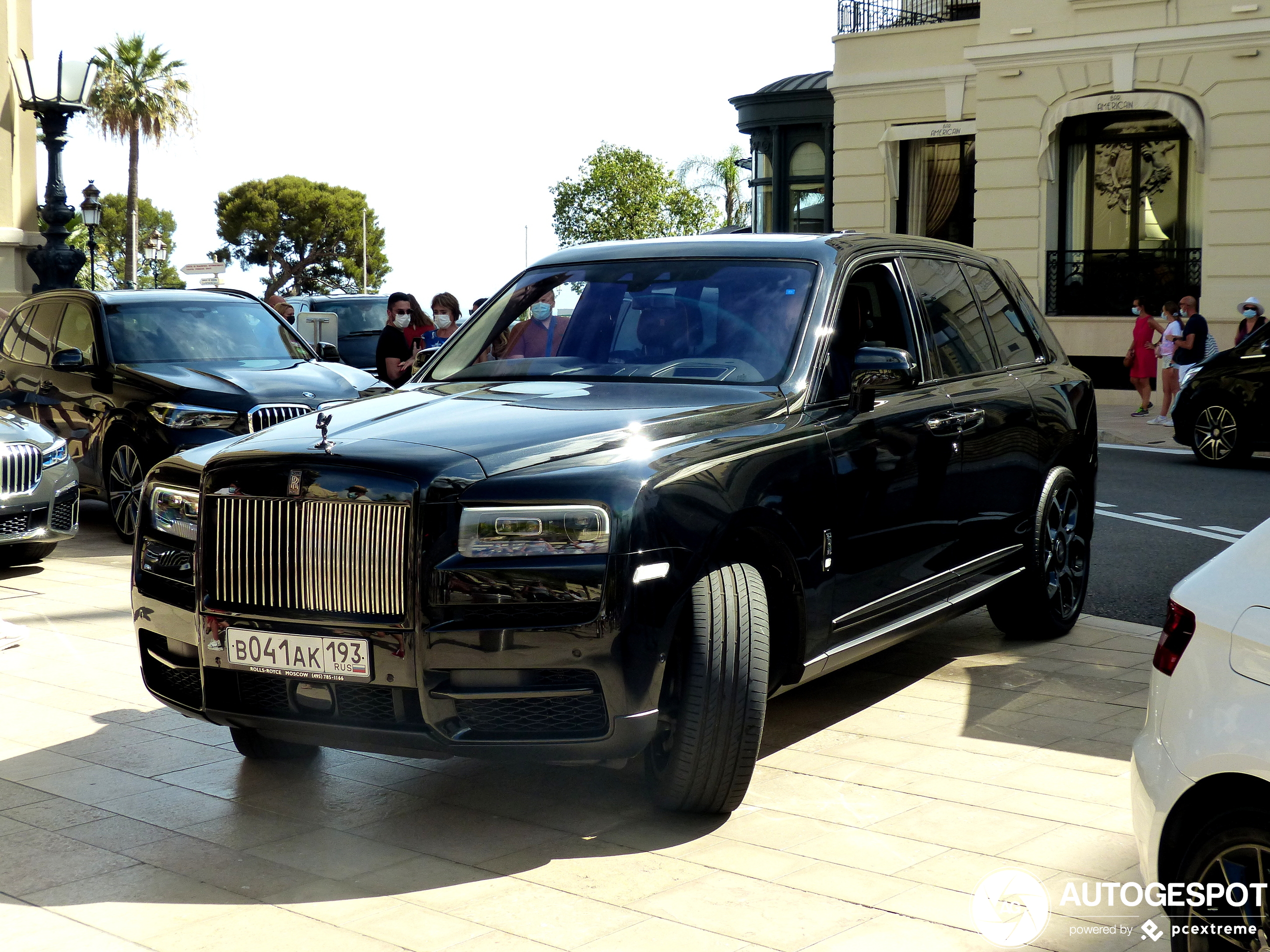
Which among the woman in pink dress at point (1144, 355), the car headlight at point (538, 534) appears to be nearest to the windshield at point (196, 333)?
the car headlight at point (538, 534)

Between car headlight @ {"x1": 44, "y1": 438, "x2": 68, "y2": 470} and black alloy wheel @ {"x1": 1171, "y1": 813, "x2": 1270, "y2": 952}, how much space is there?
8.42 meters

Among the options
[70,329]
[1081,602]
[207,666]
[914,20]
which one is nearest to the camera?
[207,666]

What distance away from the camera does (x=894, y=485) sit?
5.44 m

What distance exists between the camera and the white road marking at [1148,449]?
1783 centimetres

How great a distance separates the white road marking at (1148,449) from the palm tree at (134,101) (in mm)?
52697

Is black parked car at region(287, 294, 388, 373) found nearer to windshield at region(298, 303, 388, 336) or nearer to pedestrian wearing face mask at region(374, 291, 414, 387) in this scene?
windshield at region(298, 303, 388, 336)

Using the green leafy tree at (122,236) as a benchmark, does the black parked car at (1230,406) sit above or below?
below

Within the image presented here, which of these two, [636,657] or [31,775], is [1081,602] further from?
[31,775]

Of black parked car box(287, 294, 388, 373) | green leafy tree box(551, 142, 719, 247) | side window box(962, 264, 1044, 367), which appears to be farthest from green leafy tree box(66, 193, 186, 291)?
side window box(962, 264, 1044, 367)

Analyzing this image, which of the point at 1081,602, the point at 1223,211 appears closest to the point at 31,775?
the point at 1081,602

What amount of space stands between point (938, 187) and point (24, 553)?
2281cm

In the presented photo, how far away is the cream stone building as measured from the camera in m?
24.4

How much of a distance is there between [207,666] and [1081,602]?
457cm

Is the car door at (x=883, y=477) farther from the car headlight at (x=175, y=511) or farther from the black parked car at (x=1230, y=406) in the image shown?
the black parked car at (x=1230, y=406)
